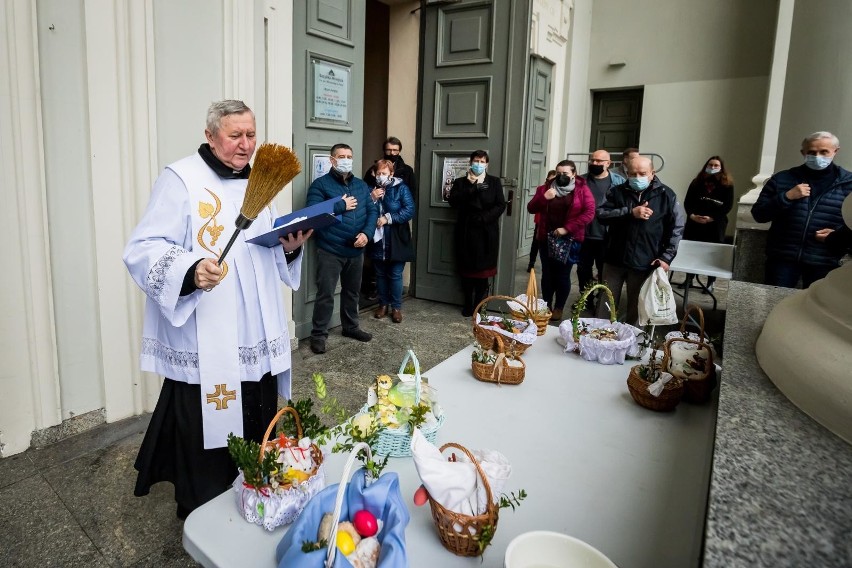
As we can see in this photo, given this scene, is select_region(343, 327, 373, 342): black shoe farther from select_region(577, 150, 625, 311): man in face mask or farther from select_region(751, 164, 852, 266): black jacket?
select_region(751, 164, 852, 266): black jacket

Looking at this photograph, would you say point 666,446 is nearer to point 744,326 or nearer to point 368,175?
point 744,326

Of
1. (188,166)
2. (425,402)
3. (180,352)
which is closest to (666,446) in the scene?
(425,402)

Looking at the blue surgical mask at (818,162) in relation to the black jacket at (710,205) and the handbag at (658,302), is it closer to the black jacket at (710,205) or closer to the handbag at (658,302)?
the handbag at (658,302)

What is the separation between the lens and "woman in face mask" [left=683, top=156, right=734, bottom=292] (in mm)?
6605

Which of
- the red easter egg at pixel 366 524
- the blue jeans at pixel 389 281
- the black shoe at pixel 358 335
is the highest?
the red easter egg at pixel 366 524

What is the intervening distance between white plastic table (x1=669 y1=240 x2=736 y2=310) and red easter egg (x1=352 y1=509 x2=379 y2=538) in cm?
411

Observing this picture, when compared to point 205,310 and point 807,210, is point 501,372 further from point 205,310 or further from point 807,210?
point 807,210

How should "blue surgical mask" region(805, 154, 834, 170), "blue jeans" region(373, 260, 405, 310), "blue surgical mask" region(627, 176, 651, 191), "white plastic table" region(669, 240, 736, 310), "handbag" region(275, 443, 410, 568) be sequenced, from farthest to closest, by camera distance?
"blue jeans" region(373, 260, 405, 310) < "white plastic table" region(669, 240, 736, 310) < "blue surgical mask" region(627, 176, 651, 191) < "blue surgical mask" region(805, 154, 834, 170) < "handbag" region(275, 443, 410, 568)

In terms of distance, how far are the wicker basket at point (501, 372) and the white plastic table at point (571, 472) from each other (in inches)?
1.0

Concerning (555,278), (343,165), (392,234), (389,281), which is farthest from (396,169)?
(555,278)

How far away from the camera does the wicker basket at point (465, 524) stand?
1.06 meters

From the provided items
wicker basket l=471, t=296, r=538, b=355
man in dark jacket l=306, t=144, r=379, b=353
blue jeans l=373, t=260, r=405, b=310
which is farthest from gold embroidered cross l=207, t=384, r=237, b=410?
blue jeans l=373, t=260, r=405, b=310

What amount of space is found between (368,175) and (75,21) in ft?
9.66

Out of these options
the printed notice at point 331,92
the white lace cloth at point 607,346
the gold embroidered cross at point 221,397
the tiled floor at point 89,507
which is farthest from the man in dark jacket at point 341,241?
the white lace cloth at point 607,346
